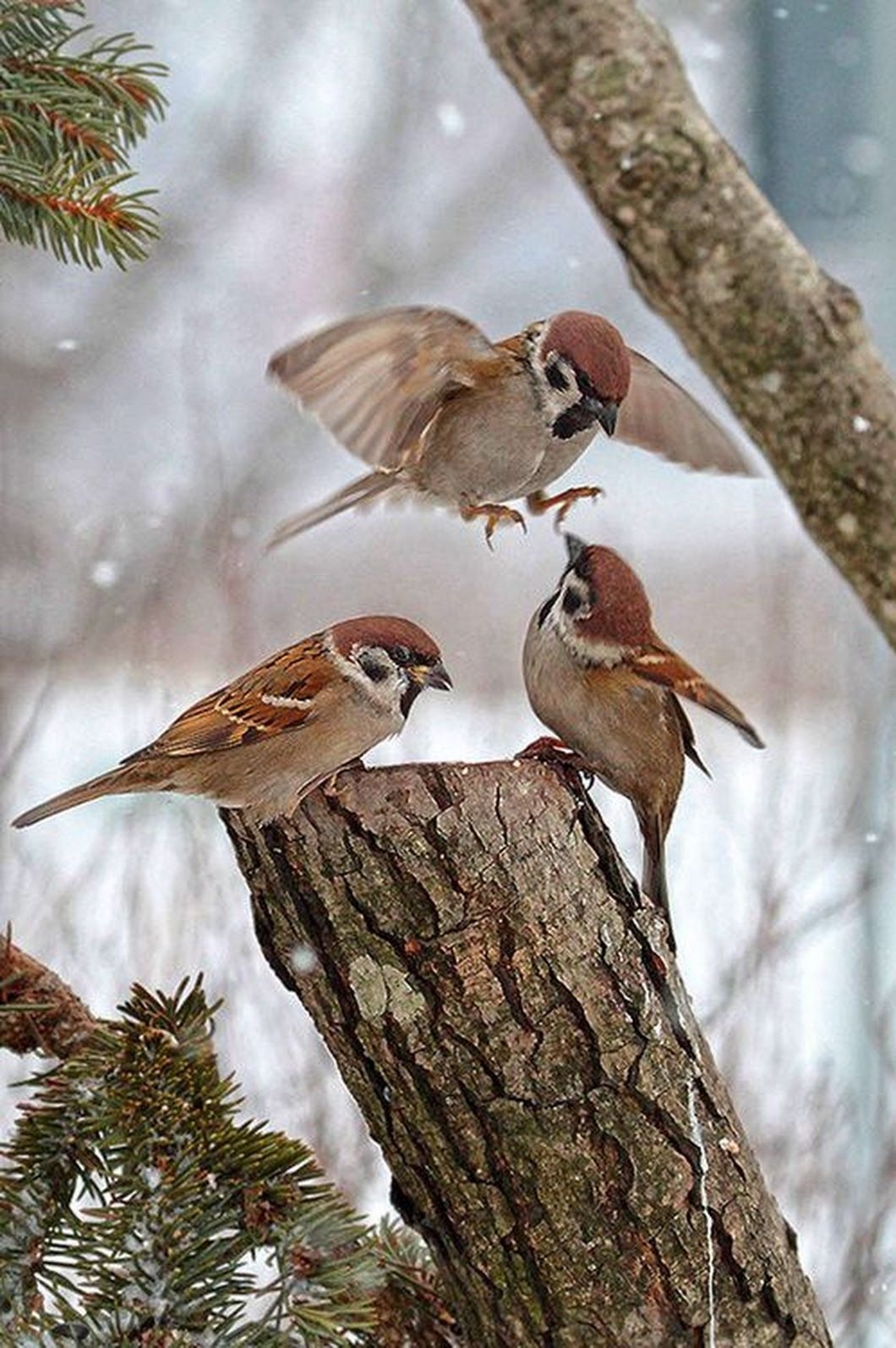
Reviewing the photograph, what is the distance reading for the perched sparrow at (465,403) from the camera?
1204 mm

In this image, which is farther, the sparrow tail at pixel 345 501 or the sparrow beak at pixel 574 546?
the sparrow beak at pixel 574 546

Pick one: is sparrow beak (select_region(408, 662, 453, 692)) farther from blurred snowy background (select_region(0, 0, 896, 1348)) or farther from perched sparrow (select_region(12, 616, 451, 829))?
blurred snowy background (select_region(0, 0, 896, 1348))

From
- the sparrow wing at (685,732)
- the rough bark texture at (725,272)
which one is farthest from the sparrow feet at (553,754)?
the rough bark texture at (725,272)

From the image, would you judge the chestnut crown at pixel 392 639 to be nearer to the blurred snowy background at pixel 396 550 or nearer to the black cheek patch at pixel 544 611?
the black cheek patch at pixel 544 611

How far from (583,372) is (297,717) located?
0.33 m

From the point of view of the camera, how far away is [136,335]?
334cm

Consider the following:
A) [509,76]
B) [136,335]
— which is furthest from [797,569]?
[509,76]

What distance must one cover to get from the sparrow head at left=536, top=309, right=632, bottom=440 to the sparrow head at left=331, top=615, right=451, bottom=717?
0.59 ft

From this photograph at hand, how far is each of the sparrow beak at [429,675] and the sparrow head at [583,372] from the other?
0.19 meters

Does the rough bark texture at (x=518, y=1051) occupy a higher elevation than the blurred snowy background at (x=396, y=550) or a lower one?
lower

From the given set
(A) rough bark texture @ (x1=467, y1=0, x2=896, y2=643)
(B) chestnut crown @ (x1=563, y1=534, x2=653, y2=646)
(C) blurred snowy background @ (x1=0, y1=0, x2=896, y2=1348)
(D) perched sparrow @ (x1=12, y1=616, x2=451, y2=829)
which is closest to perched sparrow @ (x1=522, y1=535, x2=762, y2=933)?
(B) chestnut crown @ (x1=563, y1=534, x2=653, y2=646)

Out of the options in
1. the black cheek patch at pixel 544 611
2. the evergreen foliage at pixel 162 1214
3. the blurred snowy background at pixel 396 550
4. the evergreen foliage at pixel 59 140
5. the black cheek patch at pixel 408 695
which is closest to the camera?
the evergreen foliage at pixel 162 1214

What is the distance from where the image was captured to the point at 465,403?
1.30 metres

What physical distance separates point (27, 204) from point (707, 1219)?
76 cm
